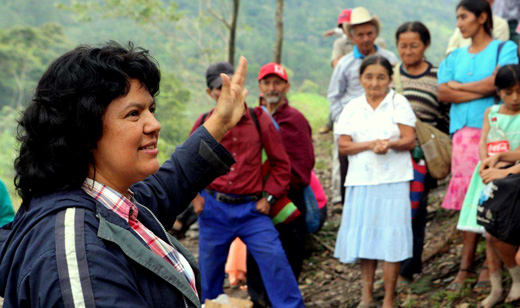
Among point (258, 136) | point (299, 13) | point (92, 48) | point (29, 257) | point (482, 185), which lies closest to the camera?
point (29, 257)

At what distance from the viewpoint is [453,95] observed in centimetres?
479

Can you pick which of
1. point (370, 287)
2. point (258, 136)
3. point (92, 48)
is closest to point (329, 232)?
point (370, 287)

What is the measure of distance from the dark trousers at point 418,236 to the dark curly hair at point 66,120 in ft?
12.1

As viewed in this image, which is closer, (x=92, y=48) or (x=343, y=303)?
(x=92, y=48)

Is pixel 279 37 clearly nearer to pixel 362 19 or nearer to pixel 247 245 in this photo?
pixel 362 19

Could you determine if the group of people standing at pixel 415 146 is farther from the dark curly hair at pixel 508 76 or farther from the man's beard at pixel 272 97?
the man's beard at pixel 272 97

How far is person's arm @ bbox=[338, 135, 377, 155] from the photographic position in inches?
177

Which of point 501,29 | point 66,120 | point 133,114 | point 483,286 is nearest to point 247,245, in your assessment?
point 483,286

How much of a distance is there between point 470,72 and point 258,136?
187 cm

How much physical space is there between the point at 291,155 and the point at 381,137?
1.08 meters

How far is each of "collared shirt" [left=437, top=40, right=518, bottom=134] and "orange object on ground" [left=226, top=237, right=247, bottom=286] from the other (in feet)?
7.42

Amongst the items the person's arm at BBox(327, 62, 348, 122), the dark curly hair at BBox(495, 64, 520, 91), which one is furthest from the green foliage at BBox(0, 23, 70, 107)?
the dark curly hair at BBox(495, 64, 520, 91)

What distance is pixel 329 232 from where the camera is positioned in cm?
700

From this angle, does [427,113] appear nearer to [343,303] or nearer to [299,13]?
[343,303]
